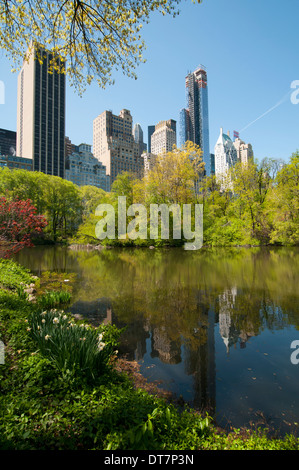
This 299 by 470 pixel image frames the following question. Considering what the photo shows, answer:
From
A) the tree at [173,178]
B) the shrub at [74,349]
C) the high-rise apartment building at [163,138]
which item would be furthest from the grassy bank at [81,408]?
the high-rise apartment building at [163,138]

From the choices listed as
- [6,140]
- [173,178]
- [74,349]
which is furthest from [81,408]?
[6,140]

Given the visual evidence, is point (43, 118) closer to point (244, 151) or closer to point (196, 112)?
point (244, 151)

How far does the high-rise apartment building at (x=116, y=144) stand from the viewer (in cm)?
12069

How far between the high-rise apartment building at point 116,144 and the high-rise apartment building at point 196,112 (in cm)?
7708

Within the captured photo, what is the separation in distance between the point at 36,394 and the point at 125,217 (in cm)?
2718

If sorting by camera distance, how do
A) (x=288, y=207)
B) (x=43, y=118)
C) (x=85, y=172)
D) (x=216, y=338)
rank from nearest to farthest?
(x=216, y=338), (x=288, y=207), (x=43, y=118), (x=85, y=172)

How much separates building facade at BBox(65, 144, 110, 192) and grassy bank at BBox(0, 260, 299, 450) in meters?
119

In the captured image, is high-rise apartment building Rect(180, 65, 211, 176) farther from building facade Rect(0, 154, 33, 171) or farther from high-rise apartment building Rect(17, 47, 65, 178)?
building facade Rect(0, 154, 33, 171)

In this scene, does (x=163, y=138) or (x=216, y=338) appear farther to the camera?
(x=163, y=138)

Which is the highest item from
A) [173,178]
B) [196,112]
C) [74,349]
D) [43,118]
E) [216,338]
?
[196,112]

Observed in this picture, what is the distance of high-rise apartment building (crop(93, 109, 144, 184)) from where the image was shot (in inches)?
4751

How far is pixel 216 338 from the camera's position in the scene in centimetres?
470

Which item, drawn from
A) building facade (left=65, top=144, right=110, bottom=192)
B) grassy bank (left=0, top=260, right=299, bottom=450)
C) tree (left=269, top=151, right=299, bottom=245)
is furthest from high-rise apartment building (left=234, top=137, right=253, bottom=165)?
grassy bank (left=0, top=260, right=299, bottom=450)

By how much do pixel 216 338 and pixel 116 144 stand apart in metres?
129
